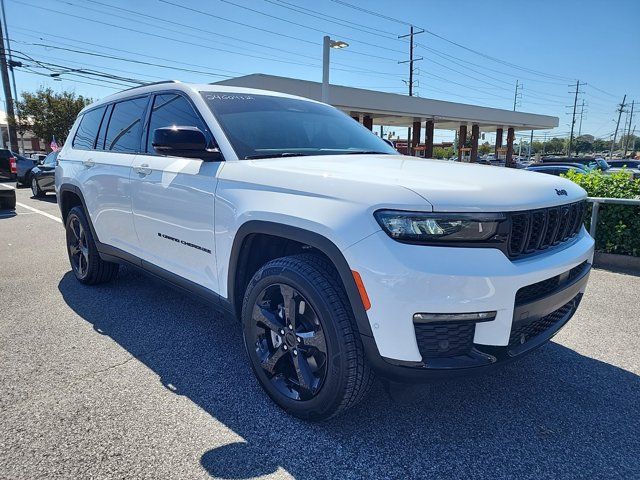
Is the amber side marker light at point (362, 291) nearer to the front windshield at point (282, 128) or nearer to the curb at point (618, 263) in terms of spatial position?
the front windshield at point (282, 128)

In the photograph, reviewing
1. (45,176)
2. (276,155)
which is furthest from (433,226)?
(45,176)

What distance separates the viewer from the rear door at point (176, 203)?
2945mm

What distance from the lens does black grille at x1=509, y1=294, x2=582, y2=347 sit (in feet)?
7.13

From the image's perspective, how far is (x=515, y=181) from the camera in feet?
7.71

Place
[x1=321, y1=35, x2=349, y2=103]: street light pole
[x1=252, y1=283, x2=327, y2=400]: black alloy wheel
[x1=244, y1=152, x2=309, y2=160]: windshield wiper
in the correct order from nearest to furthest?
[x1=252, y1=283, x2=327, y2=400]: black alloy wheel < [x1=244, y1=152, x2=309, y2=160]: windshield wiper < [x1=321, y1=35, x2=349, y2=103]: street light pole

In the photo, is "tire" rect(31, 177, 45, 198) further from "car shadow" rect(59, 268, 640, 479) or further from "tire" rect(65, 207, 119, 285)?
"car shadow" rect(59, 268, 640, 479)

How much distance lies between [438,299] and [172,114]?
251cm

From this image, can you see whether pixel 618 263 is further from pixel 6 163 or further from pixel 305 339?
pixel 6 163

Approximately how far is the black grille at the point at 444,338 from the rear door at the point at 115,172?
2.66 meters

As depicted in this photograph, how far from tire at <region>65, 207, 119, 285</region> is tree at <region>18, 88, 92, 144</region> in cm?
3599

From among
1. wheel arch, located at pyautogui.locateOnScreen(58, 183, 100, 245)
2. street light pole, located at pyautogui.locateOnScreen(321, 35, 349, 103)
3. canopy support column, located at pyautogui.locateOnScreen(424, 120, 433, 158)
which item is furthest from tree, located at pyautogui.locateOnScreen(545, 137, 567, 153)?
wheel arch, located at pyautogui.locateOnScreen(58, 183, 100, 245)

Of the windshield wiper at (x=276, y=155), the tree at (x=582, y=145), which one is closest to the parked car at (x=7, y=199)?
the windshield wiper at (x=276, y=155)

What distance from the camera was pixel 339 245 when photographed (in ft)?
6.97

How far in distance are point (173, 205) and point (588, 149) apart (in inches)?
5189
